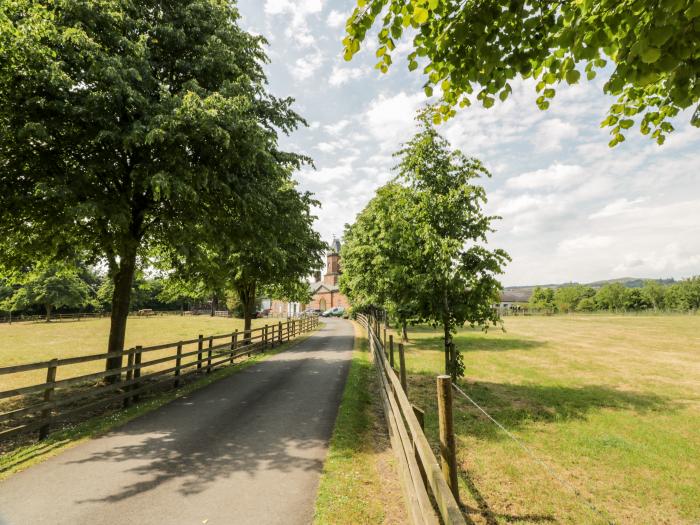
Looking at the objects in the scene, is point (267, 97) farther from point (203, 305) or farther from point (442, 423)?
point (203, 305)

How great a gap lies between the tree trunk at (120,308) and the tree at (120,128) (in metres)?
0.04

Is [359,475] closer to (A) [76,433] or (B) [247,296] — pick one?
(A) [76,433]

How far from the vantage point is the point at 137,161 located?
33.6ft

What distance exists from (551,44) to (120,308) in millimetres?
12428

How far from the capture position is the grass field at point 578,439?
546 centimetres

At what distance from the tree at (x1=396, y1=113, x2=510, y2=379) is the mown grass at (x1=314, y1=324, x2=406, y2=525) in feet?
11.6

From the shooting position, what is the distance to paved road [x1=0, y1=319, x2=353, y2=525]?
4.66 m

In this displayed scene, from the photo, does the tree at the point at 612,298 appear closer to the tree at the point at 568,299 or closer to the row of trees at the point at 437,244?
the tree at the point at 568,299

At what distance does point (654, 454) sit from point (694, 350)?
73.4 feet

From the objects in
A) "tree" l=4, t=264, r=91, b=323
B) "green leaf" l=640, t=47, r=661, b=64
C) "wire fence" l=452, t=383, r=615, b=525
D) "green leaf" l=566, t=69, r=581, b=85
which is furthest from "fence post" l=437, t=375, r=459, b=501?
"tree" l=4, t=264, r=91, b=323

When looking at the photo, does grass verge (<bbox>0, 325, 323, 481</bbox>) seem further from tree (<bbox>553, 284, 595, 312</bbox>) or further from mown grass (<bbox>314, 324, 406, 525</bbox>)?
tree (<bbox>553, 284, 595, 312</bbox>)

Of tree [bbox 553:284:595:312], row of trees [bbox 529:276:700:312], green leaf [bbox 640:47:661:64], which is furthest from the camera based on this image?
tree [bbox 553:284:595:312]

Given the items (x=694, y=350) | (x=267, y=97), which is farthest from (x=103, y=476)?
(x=694, y=350)

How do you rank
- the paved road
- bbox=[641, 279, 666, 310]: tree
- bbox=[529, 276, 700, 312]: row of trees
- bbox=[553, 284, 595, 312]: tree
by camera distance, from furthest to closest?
bbox=[553, 284, 595, 312]: tree → bbox=[641, 279, 666, 310]: tree → bbox=[529, 276, 700, 312]: row of trees → the paved road
